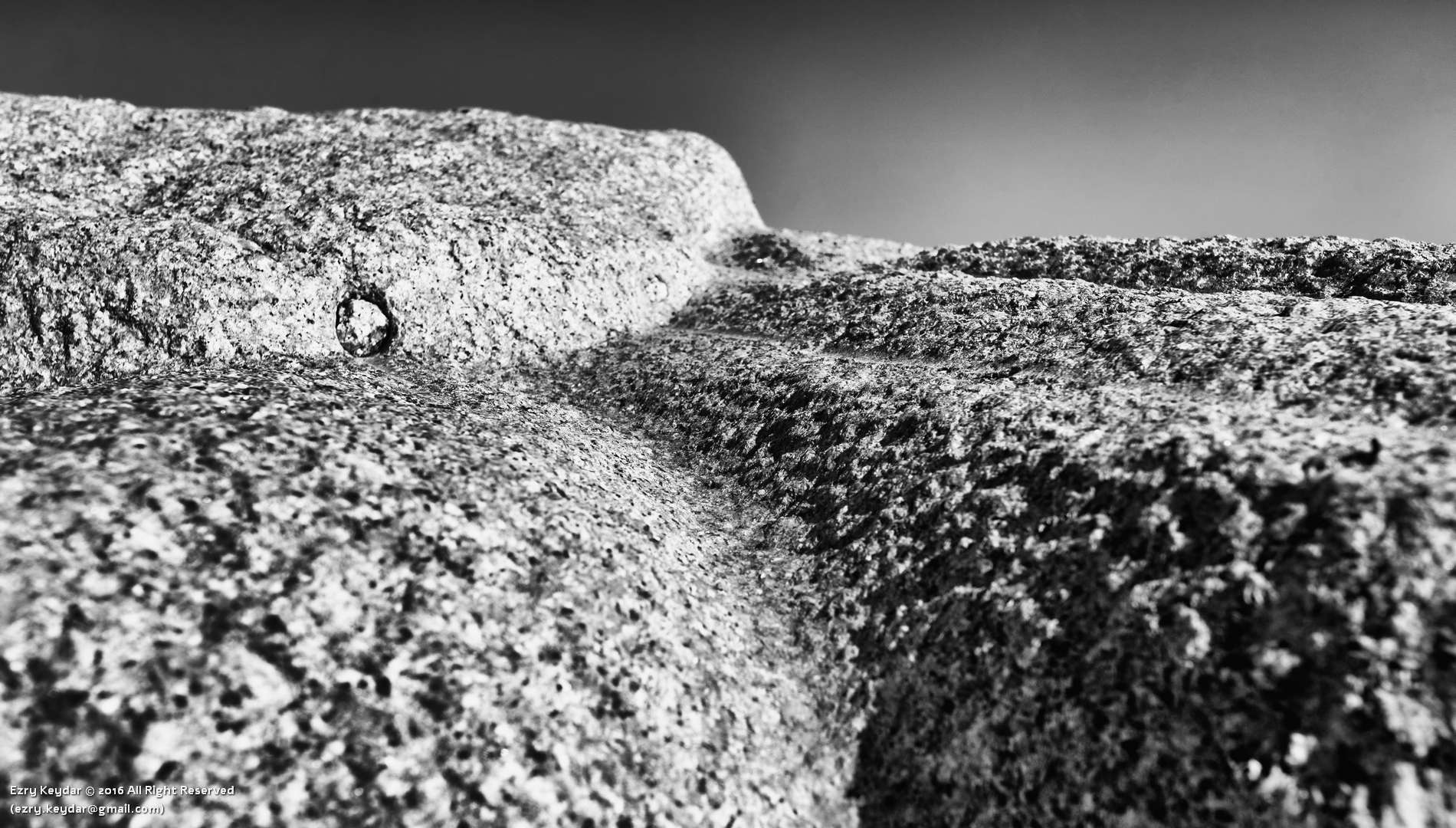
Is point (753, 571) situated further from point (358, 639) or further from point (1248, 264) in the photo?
point (1248, 264)

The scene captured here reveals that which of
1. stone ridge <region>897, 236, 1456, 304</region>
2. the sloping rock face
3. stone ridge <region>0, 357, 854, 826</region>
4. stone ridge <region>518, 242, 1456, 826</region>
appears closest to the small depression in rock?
the sloping rock face

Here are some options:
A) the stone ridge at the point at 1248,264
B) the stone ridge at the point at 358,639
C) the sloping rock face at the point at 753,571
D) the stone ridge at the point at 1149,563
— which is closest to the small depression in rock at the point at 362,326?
the sloping rock face at the point at 753,571

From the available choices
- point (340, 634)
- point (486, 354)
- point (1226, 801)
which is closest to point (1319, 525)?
point (1226, 801)

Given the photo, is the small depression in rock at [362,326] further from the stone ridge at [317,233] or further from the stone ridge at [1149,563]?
the stone ridge at [1149,563]

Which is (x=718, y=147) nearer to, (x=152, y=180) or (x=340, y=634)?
(x=152, y=180)

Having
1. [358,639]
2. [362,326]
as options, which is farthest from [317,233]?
[358,639]
